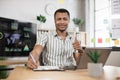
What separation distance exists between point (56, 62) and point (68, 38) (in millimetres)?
321

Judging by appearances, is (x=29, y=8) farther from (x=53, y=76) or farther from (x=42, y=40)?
(x=53, y=76)

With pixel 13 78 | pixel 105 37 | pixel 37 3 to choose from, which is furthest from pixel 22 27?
pixel 13 78

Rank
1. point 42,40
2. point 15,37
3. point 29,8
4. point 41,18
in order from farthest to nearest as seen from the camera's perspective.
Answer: point 29,8, point 41,18, point 15,37, point 42,40

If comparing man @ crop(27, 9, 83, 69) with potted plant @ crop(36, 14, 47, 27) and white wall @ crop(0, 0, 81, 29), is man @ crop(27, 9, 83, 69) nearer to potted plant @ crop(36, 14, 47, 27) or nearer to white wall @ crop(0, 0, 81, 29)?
potted plant @ crop(36, 14, 47, 27)

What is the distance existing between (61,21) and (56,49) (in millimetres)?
297

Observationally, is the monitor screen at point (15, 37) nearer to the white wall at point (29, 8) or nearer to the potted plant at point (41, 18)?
the potted plant at point (41, 18)

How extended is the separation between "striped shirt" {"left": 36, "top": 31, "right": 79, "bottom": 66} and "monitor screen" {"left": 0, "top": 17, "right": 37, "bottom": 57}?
1.85 meters

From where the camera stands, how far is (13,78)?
1169 mm

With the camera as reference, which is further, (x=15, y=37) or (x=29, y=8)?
(x=29, y=8)

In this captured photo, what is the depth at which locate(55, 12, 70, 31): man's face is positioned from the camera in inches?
89.4

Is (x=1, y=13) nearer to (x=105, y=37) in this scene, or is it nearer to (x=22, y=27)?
(x=22, y=27)

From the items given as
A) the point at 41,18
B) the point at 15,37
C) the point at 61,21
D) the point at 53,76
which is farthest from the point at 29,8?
the point at 53,76

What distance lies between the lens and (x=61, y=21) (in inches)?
89.3

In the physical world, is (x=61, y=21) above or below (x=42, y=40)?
above
